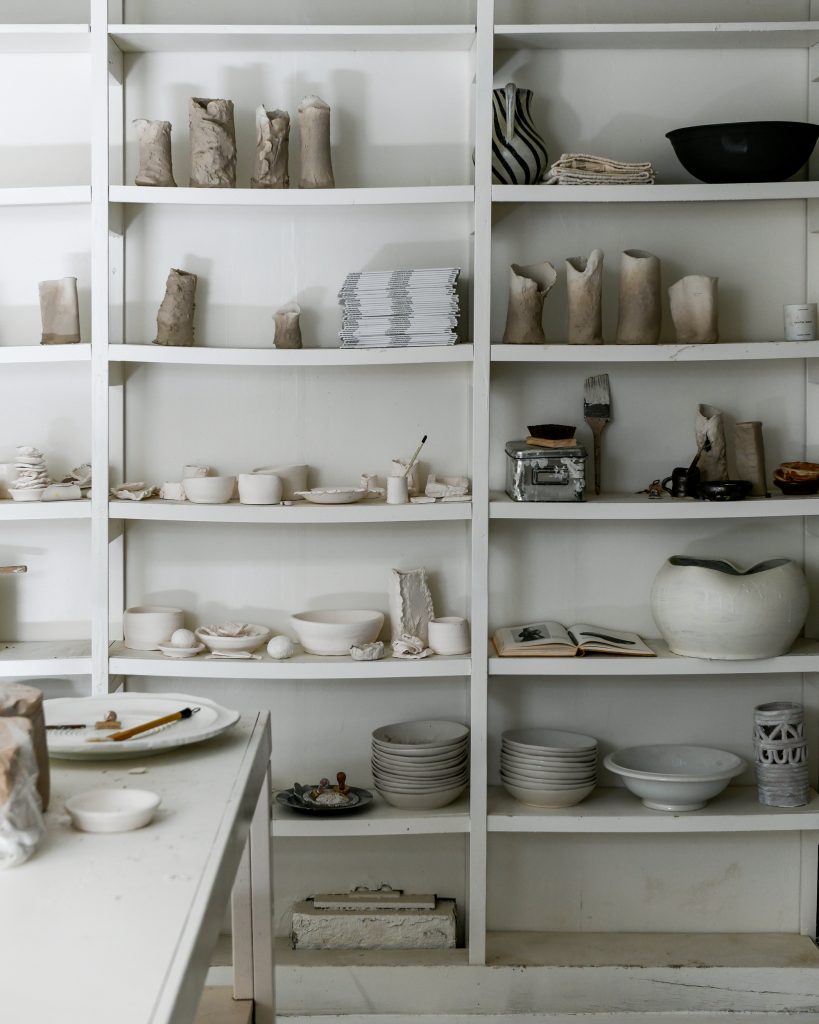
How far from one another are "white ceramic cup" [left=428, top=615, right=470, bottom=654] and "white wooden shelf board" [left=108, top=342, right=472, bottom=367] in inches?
27.5

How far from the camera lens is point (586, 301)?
9.77 feet

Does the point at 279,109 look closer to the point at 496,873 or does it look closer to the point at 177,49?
the point at 177,49

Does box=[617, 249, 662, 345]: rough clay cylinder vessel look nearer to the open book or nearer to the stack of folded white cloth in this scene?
the stack of folded white cloth

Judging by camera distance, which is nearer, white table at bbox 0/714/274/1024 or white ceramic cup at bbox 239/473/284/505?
white table at bbox 0/714/274/1024

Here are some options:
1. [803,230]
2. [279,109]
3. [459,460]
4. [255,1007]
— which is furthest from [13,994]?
[803,230]

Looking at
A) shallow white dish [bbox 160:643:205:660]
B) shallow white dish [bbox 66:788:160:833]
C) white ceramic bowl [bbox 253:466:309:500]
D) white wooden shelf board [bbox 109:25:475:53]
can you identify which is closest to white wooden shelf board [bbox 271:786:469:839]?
shallow white dish [bbox 160:643:205:660]

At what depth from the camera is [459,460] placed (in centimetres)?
322

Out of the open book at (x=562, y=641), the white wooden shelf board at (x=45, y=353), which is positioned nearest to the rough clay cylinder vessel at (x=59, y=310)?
the white wooden shelf board at (x=45, y=353)

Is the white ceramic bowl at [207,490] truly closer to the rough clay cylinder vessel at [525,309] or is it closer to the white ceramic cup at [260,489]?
the white ceramic cup at [260,489]

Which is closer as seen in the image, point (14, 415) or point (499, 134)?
point (499, 134)

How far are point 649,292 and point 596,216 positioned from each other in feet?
1.05

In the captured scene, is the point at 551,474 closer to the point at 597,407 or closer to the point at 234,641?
the point at 597,407

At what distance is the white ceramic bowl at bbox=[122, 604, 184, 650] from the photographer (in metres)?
3.08

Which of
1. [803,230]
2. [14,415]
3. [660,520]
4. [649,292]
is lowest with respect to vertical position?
[660,520]
